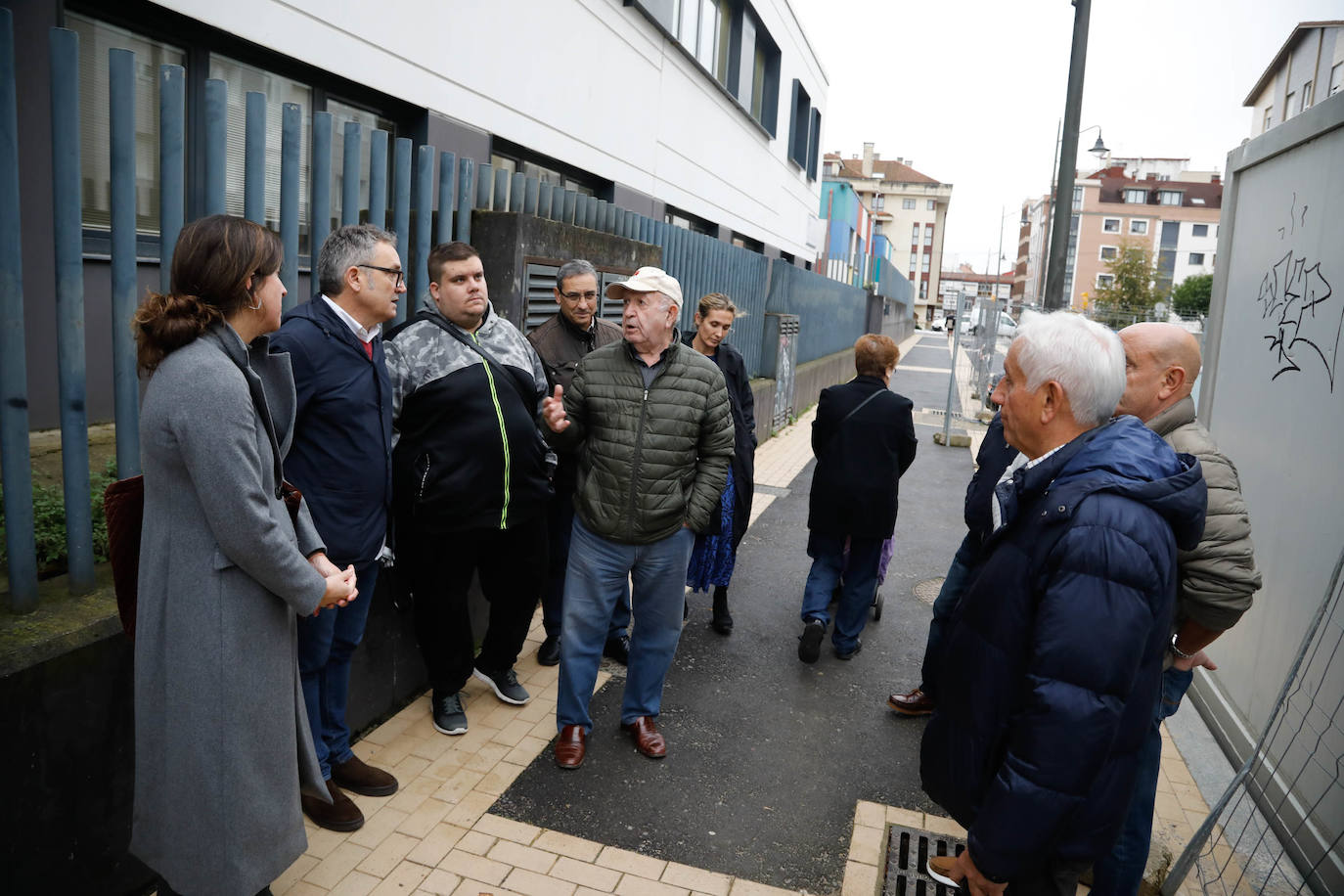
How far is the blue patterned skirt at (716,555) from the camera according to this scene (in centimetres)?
539

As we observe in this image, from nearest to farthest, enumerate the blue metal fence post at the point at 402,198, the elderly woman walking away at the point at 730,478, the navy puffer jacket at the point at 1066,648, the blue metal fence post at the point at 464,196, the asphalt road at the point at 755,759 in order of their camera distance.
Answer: the navy puffer jacket at the point at 1066,648 < the asphalt road at the point at 755,759 < the blue metal fence post at the point at 402,198 < the blue metal fence post at the point at 464,196 < the elderly woman walking away at the point at 730,478

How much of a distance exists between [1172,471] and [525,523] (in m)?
2.71

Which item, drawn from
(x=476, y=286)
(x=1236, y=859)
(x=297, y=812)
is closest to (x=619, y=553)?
(x=476, y=286)

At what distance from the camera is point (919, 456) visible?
12.7 metres

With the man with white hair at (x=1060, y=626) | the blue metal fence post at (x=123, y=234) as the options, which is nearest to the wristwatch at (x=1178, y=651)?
the man with white hair at (x=1060, y=626)

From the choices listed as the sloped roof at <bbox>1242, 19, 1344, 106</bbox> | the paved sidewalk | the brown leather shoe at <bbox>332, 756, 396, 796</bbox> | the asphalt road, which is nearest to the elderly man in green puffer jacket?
the asphalt road

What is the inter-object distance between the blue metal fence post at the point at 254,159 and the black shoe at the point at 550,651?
8.53 ft

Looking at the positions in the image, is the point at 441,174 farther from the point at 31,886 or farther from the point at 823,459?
the point at 31,886

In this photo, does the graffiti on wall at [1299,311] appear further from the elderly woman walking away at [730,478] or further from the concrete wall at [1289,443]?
the elderly woman walking away at [730,478]

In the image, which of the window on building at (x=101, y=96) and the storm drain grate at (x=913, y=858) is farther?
the window on building at (x=101, y=96)

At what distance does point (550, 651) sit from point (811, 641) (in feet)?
4.77

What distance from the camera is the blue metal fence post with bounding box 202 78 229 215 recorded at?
3.15 m

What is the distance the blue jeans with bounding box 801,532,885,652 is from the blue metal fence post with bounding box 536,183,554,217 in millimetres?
2568

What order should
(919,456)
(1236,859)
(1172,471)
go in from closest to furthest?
1. (1172,471)
2. (1236,859)
3. (919,456)
